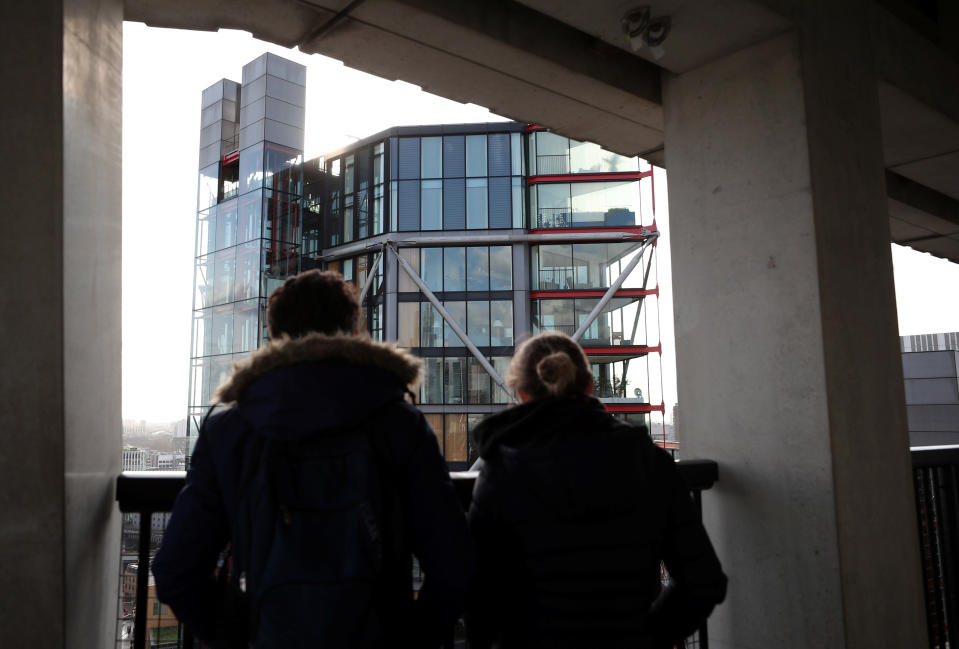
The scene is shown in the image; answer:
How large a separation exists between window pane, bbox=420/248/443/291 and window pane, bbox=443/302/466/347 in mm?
1048

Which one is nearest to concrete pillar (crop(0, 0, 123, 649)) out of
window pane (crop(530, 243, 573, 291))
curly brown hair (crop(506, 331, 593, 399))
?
curly brown hair (crop(506, 331, 593, 399))

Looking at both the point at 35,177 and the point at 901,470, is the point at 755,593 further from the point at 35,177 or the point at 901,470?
the point at 35,177

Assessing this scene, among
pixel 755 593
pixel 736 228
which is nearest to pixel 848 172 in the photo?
pixel 736 228

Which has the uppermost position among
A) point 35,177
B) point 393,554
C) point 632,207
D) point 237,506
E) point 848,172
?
point 632,207

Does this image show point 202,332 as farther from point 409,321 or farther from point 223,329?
point 409,321

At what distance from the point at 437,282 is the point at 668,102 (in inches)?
1040

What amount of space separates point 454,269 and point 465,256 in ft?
2.71

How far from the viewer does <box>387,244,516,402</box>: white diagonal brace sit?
27739mm

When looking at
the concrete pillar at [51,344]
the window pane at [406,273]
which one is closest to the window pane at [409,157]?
the window pane at [406,273]

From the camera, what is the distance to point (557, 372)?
1754 mm

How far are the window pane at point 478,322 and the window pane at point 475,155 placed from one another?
20.5ft

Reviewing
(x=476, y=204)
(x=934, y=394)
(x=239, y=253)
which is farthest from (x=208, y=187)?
(x=934, y=394)

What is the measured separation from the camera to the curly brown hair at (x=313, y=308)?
5.18ft

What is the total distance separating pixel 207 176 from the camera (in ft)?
100
